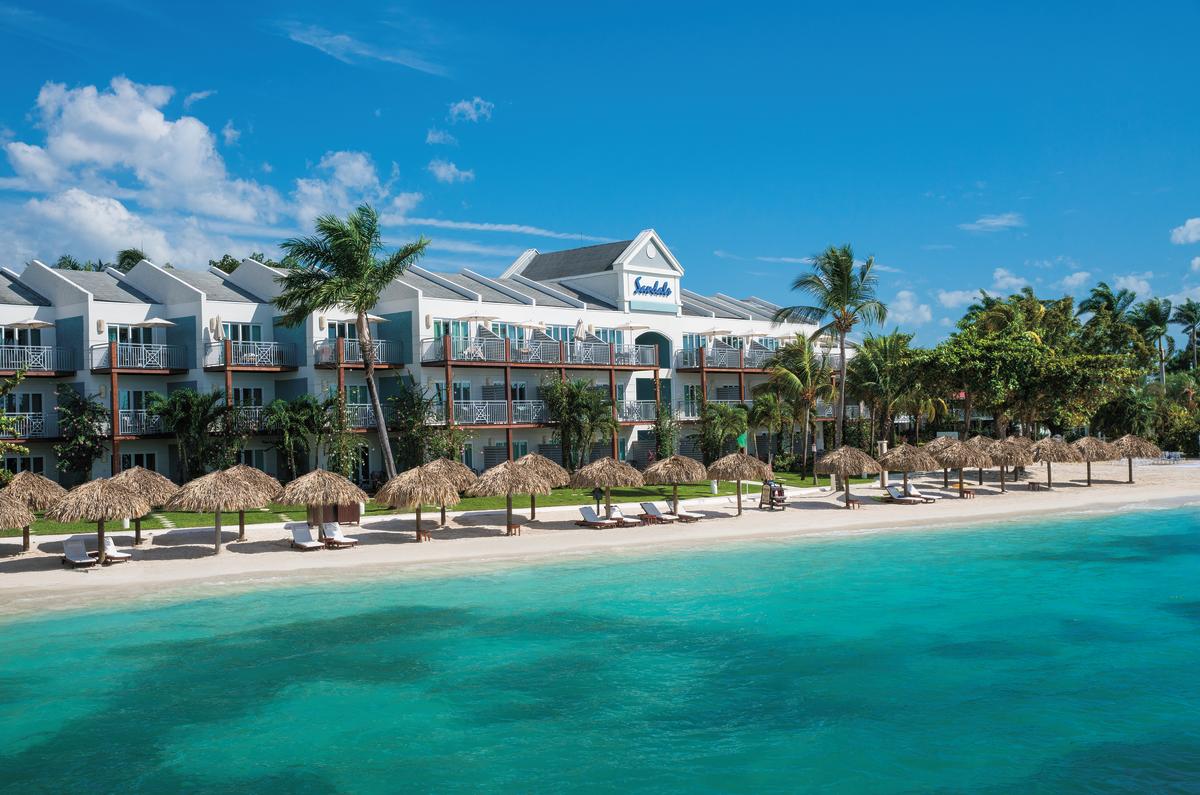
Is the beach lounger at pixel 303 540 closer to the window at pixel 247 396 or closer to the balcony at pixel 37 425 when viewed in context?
the window at pixel 247 396

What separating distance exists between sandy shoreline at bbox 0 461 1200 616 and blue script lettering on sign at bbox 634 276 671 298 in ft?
50.7

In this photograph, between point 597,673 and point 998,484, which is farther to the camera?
point 998,484

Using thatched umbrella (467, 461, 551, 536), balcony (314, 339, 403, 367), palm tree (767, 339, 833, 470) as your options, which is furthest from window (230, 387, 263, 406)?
palm tree (767, 339, 833, 470)

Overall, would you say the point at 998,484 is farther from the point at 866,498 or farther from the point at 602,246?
the point at 602,246

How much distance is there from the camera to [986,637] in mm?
19219

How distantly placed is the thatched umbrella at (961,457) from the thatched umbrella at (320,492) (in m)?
21.9

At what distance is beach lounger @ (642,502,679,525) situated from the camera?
32.6m

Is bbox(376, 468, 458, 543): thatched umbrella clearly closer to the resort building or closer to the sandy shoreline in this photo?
the sandy shoreline

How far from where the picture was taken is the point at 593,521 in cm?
3148

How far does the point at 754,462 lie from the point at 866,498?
8238 mm

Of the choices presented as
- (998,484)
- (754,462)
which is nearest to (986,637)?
(754,462)

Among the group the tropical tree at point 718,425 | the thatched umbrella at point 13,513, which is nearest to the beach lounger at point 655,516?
the tropical tree at point 718,425

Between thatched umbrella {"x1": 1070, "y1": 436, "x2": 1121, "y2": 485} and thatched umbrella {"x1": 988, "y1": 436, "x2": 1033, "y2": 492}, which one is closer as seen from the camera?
thatched umbrella {"x1": 988, "y1": 436, "x2": 1033, "y2": 492}

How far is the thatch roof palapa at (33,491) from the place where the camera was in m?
26.2
